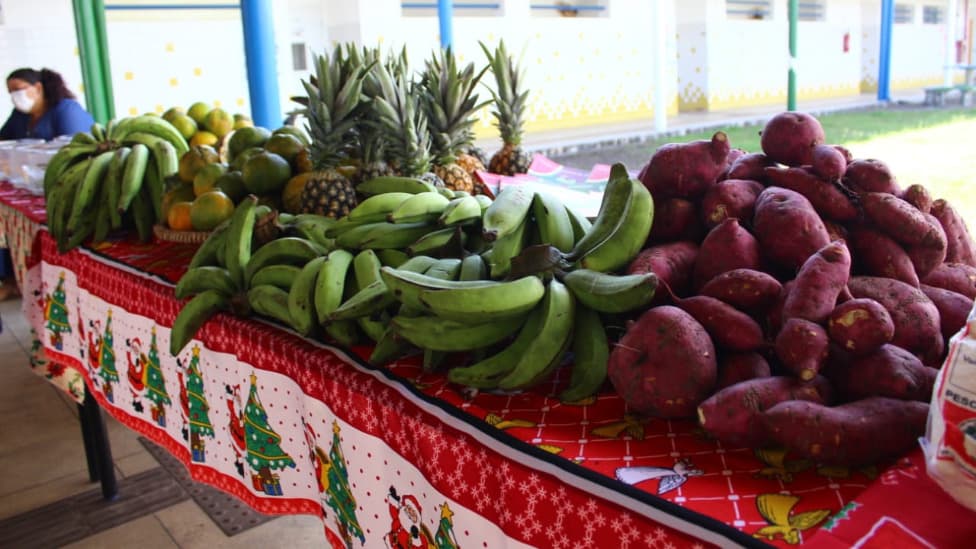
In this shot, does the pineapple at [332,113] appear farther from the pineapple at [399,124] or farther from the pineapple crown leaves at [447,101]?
the pineapple crown leaves at [447,101]

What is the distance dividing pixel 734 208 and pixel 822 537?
608 mm

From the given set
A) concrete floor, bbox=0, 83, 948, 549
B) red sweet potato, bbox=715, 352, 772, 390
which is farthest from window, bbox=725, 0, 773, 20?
red sweet potato, bbox=715, 352, 772, 390

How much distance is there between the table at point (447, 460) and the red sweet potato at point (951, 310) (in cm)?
30

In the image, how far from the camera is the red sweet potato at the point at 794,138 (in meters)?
1.25

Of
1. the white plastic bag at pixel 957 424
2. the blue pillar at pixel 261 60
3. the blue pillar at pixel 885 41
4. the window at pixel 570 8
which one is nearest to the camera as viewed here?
the white plastic bag at pixel 957 424

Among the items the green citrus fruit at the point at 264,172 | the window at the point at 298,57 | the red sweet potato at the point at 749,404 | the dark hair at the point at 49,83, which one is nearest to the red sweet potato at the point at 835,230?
the red sweet potato at the point at 749,404

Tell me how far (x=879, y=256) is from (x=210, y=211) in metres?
1.84

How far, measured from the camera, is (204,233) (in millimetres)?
2299

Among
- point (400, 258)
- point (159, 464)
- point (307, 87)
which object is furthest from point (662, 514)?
point (159, 464)

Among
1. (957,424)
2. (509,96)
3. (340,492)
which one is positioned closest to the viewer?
(957,424)

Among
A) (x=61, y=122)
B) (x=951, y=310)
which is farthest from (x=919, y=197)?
(x=61, y=122)

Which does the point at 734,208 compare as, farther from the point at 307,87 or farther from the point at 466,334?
the point at 307,87

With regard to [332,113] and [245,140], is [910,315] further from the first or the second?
[245,140]

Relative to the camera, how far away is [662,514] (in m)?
0.85
